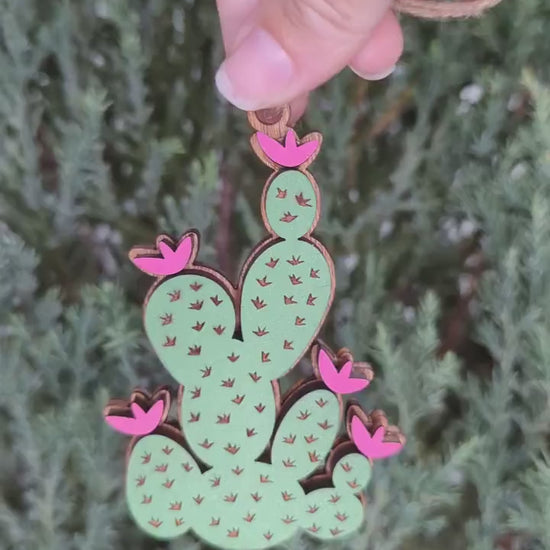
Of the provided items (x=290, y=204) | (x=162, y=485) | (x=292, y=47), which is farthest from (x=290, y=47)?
(x=162, y=485)

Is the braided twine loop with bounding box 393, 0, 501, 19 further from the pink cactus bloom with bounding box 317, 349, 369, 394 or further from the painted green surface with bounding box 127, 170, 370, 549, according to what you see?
the pink cactus bloom with bounding box 317, 349, 369, 394

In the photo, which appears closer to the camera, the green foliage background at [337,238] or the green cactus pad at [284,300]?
the green cactus pad at [284,300]

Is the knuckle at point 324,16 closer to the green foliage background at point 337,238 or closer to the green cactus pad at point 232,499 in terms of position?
the green foliage background at point 337,238

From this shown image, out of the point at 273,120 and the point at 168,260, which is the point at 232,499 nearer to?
the point at 168,260

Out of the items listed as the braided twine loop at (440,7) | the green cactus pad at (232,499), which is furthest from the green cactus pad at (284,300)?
the braided twine loop at (440,7)

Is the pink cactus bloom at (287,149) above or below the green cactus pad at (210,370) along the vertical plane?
above

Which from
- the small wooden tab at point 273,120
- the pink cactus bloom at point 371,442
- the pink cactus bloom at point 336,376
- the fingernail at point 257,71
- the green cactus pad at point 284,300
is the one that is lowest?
the pink cactus bloom at point 371,442

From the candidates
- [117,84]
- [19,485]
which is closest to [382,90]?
[117,84]

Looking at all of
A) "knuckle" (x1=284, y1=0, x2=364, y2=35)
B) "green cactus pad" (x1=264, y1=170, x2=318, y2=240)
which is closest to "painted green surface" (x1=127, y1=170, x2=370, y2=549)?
"green cactus pad" (x1=264, y1=170, x2=318, y2=240)
